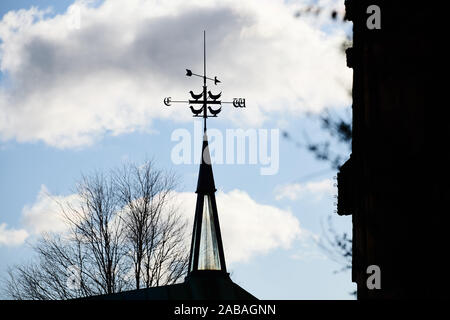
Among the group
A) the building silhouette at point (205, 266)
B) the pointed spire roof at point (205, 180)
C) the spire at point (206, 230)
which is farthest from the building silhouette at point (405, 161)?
the pointed spire roof at point (205, 180)

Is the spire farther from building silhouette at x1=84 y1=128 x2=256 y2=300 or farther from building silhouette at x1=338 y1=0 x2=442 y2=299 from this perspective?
building silhouette at x1=338 y1=0 x2=442 y2=299

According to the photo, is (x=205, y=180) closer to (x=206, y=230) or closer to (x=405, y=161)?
(x=206, y=230)

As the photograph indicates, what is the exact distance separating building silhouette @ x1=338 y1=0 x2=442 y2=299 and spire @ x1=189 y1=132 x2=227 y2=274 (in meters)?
5.18

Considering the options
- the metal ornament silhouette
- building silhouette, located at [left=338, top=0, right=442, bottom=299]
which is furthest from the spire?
building silhouette, located at [left=338, top=0, right=442, bottom=299]

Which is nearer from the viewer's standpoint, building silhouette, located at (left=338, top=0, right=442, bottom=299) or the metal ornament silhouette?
building silhouette, located at (left=338, top=0, right=442, bottom=299)

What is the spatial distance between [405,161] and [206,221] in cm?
735

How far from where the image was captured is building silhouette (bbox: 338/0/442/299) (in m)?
8.78

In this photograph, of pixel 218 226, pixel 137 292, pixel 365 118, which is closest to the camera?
pixel 365 118

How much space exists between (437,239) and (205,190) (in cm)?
809

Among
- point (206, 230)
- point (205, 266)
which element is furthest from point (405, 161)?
point (206, 230)

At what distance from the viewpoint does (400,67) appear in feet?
31.7

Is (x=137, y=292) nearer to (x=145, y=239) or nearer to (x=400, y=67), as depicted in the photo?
(x=400, y=67)
